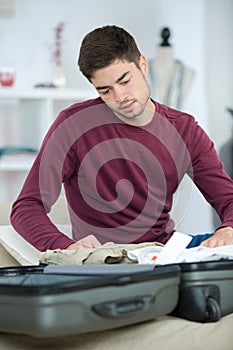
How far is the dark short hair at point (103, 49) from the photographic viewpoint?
1.74 m

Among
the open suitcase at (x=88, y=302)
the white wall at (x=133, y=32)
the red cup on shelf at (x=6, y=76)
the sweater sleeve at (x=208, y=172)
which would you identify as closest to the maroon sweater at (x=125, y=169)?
the sweater sleeve at (x=208, y=172)

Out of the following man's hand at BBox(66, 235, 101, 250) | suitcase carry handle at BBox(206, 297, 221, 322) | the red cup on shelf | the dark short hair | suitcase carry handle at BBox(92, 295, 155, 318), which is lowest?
the red cup on shelf

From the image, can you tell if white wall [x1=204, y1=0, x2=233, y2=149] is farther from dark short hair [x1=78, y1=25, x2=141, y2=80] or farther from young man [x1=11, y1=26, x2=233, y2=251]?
dark short hair [x1=78, y1=25, x2=141, y2=80]

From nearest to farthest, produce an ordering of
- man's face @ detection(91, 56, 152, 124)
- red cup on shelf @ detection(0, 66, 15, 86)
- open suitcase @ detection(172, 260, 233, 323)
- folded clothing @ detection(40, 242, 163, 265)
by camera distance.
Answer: open suitcase @ detection(172, 260, 233, 323), folded clothing @ detection(40, 242, 163, 265), man's face @ detection(91, 56, 152, 124), red cup on shelf @ detection(0, 66, 15, 86)

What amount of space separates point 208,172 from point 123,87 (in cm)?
34

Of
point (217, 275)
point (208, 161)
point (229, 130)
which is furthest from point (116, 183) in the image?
point (229, 130)

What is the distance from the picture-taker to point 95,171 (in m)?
1.88

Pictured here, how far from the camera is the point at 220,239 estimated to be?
5.02 feet

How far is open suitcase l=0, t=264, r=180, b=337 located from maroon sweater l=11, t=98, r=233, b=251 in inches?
27.7

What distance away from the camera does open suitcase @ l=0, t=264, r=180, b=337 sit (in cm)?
103

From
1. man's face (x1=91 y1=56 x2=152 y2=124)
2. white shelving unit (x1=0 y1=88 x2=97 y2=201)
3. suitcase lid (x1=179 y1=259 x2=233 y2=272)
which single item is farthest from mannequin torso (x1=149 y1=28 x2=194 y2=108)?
suitcase lid (x1=179 y1=259 x2=233 y2=272)

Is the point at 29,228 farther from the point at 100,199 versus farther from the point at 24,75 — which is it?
the point at 24,75

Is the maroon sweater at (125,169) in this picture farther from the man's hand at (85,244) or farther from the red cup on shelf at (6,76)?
the red cup on shelf at (6,76)

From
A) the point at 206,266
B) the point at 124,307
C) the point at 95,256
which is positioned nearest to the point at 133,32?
the point at 95,256
